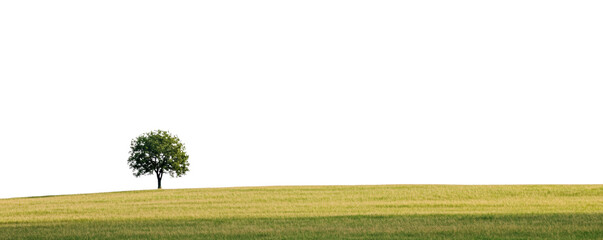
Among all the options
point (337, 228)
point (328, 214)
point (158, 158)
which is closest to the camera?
point (337, 228)

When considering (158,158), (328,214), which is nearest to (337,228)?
(328,214)

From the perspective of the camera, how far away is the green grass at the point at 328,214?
94.5ft

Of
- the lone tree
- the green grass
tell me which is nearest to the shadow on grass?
the green grass

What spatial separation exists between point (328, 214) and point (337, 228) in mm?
6366

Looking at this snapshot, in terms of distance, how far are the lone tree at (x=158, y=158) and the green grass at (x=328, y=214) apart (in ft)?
34.3

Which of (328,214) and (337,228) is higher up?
(328,214)

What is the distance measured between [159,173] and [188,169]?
2807 mm

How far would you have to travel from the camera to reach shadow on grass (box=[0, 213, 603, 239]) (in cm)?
2775

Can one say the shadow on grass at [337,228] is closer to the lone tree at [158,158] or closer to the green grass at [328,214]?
the green grass at [328,214]

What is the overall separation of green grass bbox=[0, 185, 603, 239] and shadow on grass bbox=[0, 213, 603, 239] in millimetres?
42

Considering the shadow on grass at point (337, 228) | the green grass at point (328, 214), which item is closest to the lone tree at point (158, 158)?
the green grass at point (328, 214)

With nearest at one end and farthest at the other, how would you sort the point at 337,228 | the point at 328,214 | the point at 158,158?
the point at 337,228 < the point at 328,214 < the point at 158,158

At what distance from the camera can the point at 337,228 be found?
98.1 feet

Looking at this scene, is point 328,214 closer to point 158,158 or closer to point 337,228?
point 337,228
